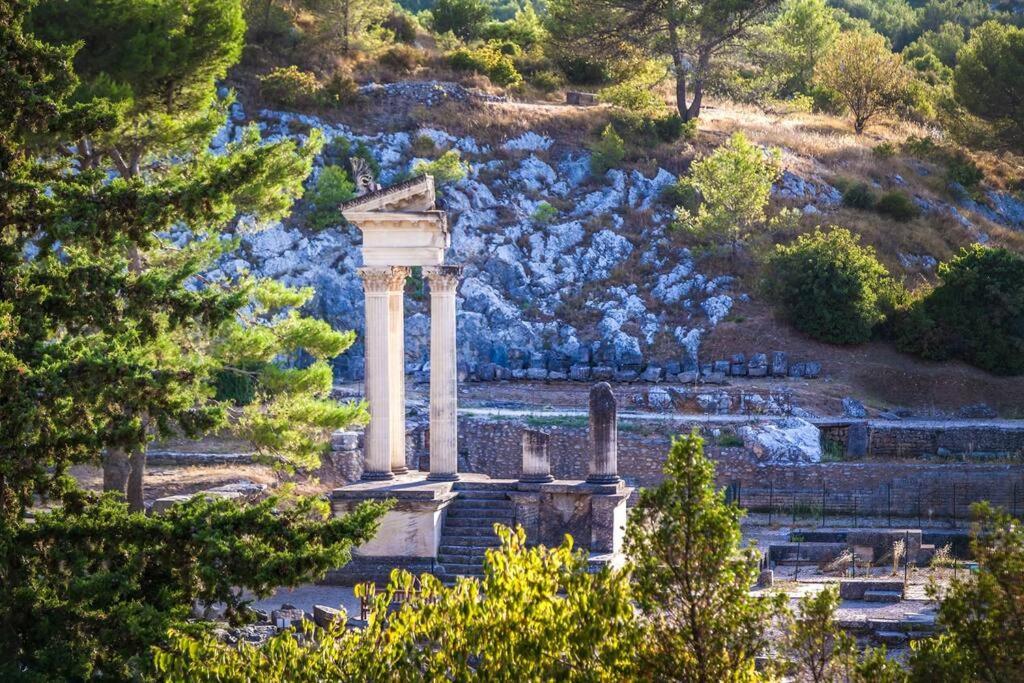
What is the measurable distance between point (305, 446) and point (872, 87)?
4641cm

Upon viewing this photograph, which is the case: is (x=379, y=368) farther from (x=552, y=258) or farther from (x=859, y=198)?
(x=859, y=198)

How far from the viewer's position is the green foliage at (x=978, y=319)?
152 ft

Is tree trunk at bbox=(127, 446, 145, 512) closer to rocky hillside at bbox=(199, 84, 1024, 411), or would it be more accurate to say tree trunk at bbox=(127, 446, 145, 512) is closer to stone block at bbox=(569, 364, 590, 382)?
rocky hillside at bbox=(199, 84, 1024, 411)

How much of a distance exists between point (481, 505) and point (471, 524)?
546mm

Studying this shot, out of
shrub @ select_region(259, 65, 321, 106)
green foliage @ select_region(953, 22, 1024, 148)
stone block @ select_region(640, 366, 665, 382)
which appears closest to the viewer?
stone block @ select_region(640, 366, 665, 382)

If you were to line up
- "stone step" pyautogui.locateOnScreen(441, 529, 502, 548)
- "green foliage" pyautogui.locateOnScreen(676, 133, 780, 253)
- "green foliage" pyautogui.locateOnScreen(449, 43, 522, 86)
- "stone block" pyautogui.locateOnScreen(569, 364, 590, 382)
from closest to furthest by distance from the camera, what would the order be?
"stone step" pyautogui.locateOnScreen(441, 529, 502, 548) → "stone block" pyautogui.locateOnScreen(569, 364, 590, 382) → "green foliage" pyautogui.locateOnScreen(676, 133, 780, 253) → "green foliage" pyautogui.locateOnScreen(449, 43, 522, 86)

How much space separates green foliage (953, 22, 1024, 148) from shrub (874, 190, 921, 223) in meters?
4.71

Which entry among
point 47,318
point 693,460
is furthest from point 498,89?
point 693,460

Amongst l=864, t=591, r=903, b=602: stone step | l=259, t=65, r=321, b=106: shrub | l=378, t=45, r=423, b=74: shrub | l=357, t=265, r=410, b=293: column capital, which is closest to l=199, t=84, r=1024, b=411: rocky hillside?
l=259, t=65, r=321, b=106: shrub

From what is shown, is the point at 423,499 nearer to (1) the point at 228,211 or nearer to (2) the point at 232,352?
(2) the point at 232,352

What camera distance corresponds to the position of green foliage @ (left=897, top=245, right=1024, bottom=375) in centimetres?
4619

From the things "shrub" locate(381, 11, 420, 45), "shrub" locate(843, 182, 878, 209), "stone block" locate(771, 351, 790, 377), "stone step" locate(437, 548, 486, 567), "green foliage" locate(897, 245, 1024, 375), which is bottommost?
"stone step" locate(437, 548, 486, 567)

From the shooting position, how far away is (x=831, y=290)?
4634 centimetres

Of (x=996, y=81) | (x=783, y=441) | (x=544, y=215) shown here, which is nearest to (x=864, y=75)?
(x=996, y=81)
